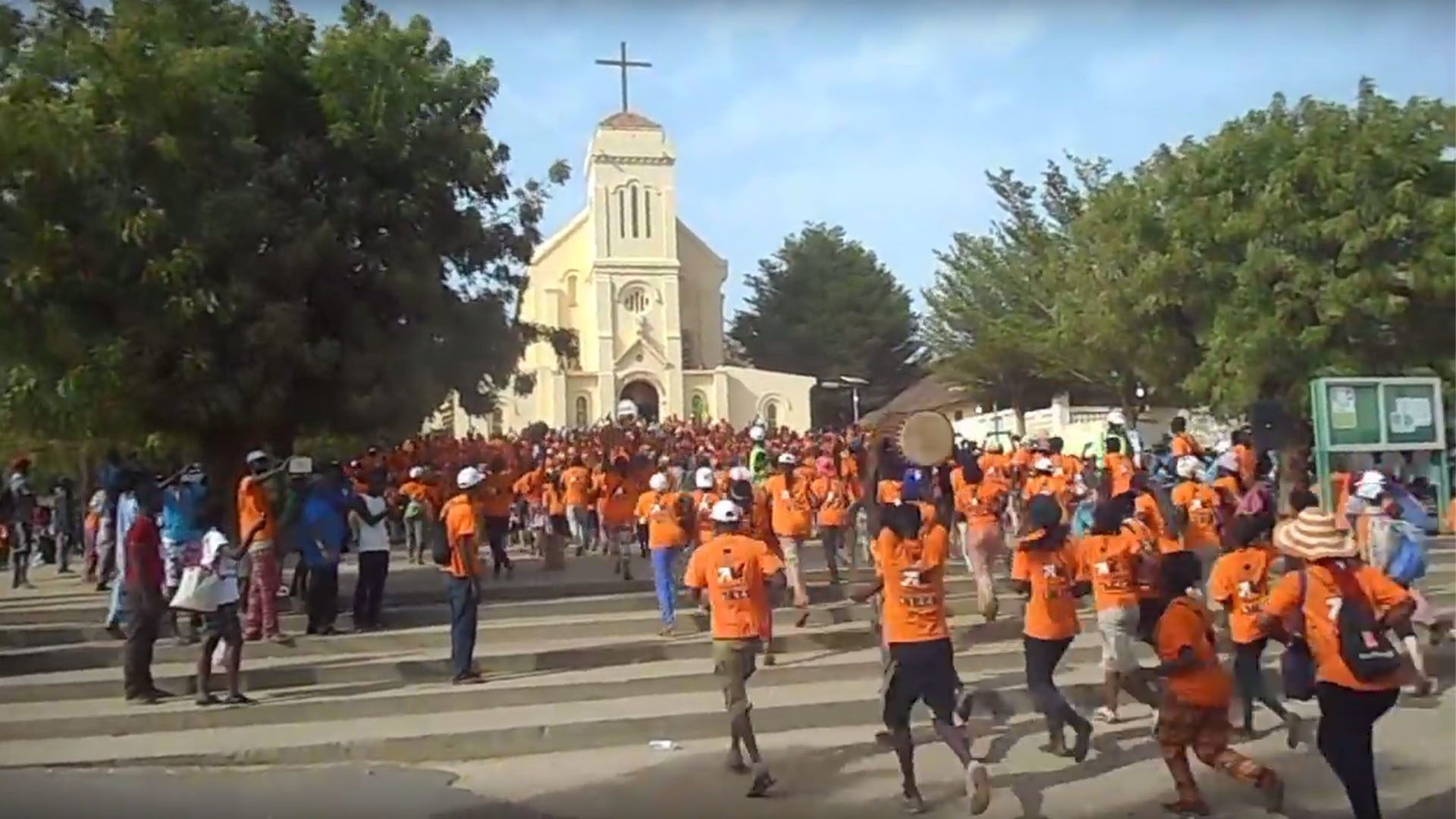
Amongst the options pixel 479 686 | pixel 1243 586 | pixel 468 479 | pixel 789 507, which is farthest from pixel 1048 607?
pixel 789 507

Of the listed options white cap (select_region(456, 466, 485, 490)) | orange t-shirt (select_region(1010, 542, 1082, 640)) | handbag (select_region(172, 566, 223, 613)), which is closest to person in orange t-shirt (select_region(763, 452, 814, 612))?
white cap (select_region(456, 466, 485, 490))

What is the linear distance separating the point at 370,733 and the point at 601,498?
7.57 metres

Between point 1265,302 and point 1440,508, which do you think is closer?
point 1440,508

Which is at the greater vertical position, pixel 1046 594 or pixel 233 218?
pixel 233 218

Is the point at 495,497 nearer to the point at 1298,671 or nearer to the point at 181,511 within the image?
the point at 181,511

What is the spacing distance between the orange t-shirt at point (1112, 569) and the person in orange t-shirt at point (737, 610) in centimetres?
205

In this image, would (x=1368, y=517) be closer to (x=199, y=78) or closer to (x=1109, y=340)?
(x=199, y=78)

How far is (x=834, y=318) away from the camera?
211 feet

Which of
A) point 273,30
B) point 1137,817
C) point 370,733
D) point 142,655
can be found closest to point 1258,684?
point 1137,817

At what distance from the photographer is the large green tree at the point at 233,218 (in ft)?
39.6

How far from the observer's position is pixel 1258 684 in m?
8.60

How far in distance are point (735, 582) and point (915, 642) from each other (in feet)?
4.14

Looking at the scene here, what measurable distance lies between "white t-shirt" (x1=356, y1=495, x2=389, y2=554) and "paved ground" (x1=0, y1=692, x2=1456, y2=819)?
153 inches

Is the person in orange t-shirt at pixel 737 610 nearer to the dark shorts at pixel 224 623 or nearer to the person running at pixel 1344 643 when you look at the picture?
the person running at pixel 1344 643
